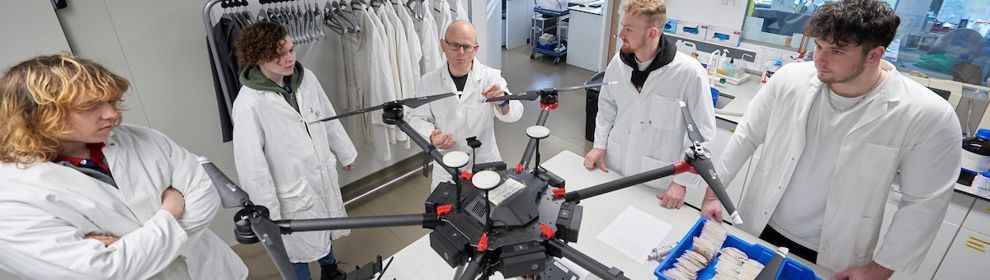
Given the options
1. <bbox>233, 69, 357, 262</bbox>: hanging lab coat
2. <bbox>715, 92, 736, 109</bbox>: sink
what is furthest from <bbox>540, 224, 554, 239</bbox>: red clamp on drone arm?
<bbox>715, 92, 736, 109</bbox>: sink

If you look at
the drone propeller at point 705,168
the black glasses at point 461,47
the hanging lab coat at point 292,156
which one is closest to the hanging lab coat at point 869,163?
the drone propeller at point 705,168

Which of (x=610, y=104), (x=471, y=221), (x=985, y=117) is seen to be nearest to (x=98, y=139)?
(x=471, y=221)

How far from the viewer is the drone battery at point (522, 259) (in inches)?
34.1

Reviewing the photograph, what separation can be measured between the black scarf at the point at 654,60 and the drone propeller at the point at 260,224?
61.9 inches

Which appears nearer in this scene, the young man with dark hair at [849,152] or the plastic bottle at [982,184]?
the young man with dark hair at [849,152]

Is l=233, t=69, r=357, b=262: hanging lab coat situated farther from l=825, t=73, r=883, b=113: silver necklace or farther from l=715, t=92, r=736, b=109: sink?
l=715, t=92, r=736, b=109: sink

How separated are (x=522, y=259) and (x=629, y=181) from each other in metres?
0.29

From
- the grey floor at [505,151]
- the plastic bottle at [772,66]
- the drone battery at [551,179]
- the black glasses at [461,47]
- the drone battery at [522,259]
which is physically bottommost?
the grey floor at [505,151]

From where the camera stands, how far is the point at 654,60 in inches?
75.4

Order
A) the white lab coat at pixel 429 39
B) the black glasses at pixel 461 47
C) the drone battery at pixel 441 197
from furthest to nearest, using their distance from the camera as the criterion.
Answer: the white lab coat at pixel 429 39 → the black glasses at pixel 461 47 → the drone battery at pixel 441 197

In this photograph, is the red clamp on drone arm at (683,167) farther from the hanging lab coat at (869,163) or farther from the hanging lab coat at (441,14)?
the hanging lab coat at (441,14)

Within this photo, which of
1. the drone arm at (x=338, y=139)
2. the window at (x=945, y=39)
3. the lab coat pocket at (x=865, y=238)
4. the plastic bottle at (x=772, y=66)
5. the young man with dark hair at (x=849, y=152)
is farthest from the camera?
the plastic bottle at (x=772, y=66)

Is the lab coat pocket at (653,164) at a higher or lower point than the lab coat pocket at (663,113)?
lower

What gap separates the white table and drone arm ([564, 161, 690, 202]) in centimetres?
54
